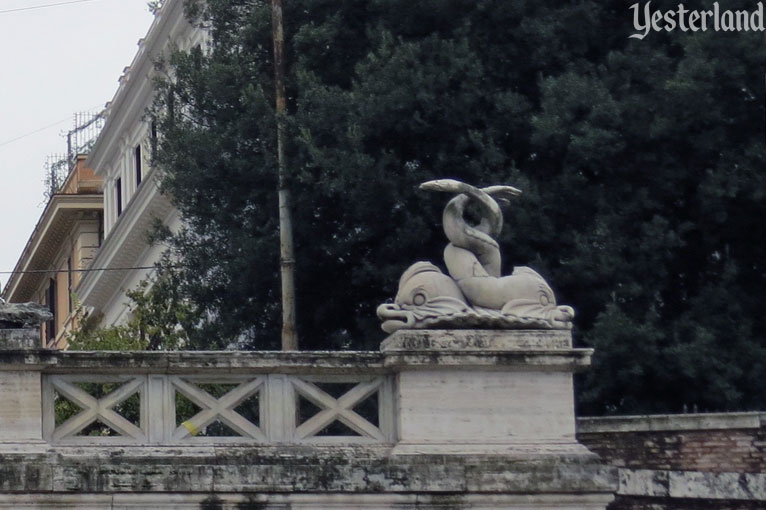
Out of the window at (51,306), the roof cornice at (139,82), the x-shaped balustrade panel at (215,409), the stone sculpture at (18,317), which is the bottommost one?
the x-shaped balustrade panel at (215,409)

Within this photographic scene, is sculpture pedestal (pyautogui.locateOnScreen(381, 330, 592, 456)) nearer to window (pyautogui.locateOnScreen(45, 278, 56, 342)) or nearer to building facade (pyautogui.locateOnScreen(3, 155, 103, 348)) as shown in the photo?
building facade (pyautogui.locateOnScreen(3, 155, 103, 348))

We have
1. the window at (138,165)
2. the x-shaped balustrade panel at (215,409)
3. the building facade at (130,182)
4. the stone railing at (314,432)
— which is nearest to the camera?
the stone railing at (314,432)

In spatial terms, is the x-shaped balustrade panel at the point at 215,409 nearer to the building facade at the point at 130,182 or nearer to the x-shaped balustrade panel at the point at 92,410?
the x-shaped balustrade panel at the point at 92,410

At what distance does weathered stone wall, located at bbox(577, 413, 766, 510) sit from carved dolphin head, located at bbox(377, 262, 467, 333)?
3.20m

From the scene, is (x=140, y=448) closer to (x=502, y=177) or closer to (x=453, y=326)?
(x=453, y=326)

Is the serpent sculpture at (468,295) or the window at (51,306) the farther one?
the window at (51,306)

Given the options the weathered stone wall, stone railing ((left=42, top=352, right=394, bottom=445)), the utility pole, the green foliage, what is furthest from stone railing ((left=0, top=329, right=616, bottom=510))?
the green foliage

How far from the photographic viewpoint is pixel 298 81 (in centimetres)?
2400

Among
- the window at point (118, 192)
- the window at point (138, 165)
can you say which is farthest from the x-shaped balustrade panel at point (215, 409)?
the window at point (118, 192)

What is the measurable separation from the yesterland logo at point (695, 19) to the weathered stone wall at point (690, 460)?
6.85 meters

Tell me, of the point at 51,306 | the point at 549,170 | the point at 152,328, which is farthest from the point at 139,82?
the point at 549,170

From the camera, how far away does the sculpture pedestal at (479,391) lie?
13.9 m

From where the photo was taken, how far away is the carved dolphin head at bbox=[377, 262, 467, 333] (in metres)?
14.0

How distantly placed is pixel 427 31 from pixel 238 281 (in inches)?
149
